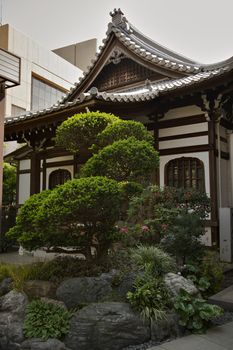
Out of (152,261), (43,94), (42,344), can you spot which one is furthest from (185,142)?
(43,94)

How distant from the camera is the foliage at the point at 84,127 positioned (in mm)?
7285

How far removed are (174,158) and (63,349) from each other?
6.26 meters

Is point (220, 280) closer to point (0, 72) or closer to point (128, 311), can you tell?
point (128, 311)

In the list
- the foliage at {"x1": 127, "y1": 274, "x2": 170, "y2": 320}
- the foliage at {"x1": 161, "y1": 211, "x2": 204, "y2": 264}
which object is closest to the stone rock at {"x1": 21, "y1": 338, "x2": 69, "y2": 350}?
the foliage at {"x1": 127, "y1": 274, "x2": 170, "y2": 320}

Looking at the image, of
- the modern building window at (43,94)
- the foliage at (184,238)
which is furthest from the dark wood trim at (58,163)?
the modern building window at (43,94)

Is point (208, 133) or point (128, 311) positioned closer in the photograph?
point (128, 311)

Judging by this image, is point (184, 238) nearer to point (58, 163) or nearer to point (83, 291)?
point (83, 291)

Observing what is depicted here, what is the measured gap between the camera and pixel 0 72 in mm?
8836

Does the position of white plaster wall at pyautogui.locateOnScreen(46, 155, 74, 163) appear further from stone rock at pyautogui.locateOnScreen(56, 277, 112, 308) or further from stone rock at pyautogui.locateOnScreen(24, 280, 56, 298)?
stone rock at pyautogui.locateOnScreen(56, 277, 112, 308)

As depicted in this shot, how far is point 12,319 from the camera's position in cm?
454

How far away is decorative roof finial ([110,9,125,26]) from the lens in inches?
478

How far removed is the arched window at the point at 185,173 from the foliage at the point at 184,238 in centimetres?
250

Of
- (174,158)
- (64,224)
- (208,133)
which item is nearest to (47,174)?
(174,158)

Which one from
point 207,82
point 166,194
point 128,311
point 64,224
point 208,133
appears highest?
point 207,82
